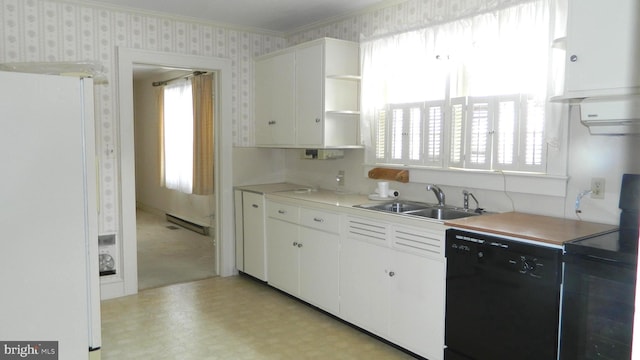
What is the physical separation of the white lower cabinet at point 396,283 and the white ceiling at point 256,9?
71.8 inches

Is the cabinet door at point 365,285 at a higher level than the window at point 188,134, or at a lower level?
lower

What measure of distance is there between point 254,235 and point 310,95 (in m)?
1.41

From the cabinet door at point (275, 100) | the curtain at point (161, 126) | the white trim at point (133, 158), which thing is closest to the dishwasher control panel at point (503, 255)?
the cabinet door at point (275, 100)

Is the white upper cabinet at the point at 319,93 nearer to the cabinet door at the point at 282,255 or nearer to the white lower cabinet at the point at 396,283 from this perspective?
the cabinet door at the point at 282,255

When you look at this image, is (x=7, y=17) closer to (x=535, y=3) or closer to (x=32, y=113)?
(x=32, y=113)

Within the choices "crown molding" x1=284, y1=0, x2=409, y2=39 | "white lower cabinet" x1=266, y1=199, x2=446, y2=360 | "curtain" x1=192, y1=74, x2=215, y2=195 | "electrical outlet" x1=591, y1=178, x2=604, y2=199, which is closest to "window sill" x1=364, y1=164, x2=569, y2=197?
"electrical outlet" x1=591, y1=178, x2=604, y2=199

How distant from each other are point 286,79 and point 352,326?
7.29 ft

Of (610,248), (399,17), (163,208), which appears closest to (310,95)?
(399,17)

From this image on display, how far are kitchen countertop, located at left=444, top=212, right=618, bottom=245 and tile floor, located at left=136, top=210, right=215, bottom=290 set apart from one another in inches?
118

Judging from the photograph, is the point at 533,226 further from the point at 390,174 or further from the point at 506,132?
the point at 390,174

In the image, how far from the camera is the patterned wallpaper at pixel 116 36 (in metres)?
3.65

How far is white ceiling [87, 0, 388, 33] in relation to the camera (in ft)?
12.8

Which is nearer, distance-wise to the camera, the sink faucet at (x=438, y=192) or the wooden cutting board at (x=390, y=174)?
the sink faucet at (x=438, y=192)

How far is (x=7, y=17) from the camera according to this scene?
11.9 feet
